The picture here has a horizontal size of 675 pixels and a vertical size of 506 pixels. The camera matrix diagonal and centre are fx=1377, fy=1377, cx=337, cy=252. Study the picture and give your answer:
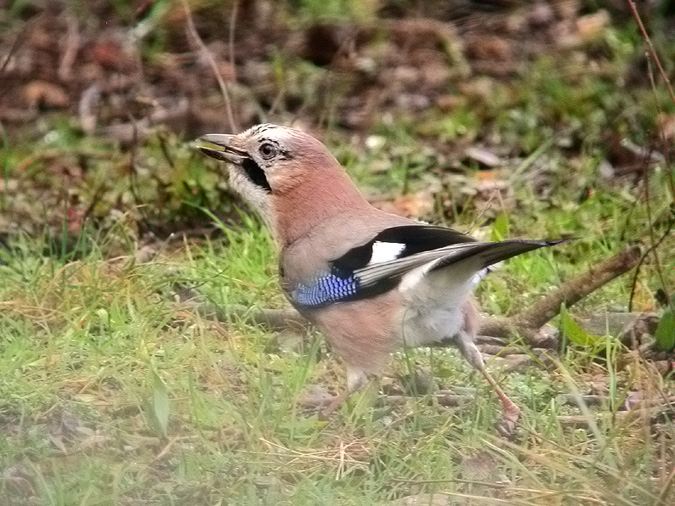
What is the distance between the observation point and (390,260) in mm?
4488

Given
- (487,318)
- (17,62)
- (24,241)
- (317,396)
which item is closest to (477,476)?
(317,396)

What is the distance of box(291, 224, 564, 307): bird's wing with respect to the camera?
14.1 ft

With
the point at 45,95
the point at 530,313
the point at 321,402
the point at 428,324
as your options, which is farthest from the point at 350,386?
the point at 45,95

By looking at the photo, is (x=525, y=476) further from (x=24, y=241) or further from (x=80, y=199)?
(x=80, y=199)

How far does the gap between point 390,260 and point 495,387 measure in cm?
53

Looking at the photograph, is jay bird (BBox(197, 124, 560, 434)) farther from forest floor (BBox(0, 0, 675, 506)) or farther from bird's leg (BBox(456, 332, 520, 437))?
forest floor (BBox(0, 0, 675, 506))

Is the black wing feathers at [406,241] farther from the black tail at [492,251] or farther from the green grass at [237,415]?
the green grass at [237,415]

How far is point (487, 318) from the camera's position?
5137 millimetres

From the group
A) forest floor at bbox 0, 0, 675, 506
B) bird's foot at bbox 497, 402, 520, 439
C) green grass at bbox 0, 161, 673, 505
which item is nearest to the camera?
green grass at bbox 0, 161, 673, 505

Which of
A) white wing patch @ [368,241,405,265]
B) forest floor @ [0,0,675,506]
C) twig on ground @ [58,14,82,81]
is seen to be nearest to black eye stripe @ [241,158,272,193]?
forest floor @ [0,0,675,506]

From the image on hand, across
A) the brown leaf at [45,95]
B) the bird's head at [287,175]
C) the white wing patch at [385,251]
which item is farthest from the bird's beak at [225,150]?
the brown leaf at [45,95]

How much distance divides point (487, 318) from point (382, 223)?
0.67 m

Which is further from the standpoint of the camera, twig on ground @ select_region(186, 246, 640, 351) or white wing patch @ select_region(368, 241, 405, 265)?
twig on ground @ select_region(186, 246, 640, 351)

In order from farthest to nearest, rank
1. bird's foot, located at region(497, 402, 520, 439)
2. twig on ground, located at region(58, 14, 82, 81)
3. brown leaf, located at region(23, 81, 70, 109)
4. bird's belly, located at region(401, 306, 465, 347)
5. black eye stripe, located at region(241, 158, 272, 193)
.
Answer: twig on ground, located at region(58, 14, 82, 81)
brown leaf, located at region(23, 81, 70, 109)
black eye stripe, located at region(241, 158, 272, 193)
bird's belly, located at region(401, 306, 465, 347)
bird's foot, located at region(497, 402, 520, 439)
